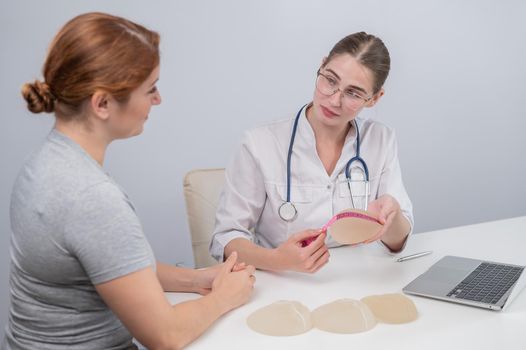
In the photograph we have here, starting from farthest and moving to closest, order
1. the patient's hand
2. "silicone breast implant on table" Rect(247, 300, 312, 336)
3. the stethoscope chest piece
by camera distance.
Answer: the stethoscope chest piece
the patient's hand
"silicone breast implant on table" Rect(247, 300, 312, 336)

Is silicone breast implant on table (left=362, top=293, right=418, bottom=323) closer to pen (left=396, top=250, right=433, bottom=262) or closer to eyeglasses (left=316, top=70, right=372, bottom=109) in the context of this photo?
pen (left=396, top=250, right=433, bottom=262)

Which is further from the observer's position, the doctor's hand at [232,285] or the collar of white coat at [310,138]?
the collar of white coat at [310,138]

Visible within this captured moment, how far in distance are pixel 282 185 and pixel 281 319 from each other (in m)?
0.60

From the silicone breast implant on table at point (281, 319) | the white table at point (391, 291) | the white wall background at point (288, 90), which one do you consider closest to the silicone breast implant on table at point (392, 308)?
the white table at point (391, 291)

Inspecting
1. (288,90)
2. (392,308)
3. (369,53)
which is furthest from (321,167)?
(288,90)

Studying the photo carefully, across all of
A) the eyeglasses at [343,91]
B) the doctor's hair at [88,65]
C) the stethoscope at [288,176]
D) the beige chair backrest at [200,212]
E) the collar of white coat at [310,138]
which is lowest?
the beige chair backrest at [200,212]

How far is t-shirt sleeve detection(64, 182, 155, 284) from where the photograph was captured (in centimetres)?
83

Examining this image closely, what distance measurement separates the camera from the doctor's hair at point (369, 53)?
145cm

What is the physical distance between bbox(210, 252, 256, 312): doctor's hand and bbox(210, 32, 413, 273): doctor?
0.59ft

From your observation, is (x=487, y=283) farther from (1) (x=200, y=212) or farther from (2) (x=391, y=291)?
(1) (x=200, y=212)

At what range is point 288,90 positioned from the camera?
2.51 meters

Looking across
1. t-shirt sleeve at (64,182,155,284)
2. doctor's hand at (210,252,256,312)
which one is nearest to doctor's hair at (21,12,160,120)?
t-shirt sleeve at (64,182,155,284)

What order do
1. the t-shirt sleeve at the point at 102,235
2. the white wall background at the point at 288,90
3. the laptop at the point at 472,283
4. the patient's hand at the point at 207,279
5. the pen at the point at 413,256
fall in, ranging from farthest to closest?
1. the white wall background at the point at 288,90
2. the pen at the point at 413,256
3. the patient's hand at the point at 207,279
4. the laptop at the point at 472,283
5. the t-shirt sleeve at the point at 102,235

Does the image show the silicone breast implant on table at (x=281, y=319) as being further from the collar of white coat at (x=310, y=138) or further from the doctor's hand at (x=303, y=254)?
the collar of white coat at (x=310, y=138)
